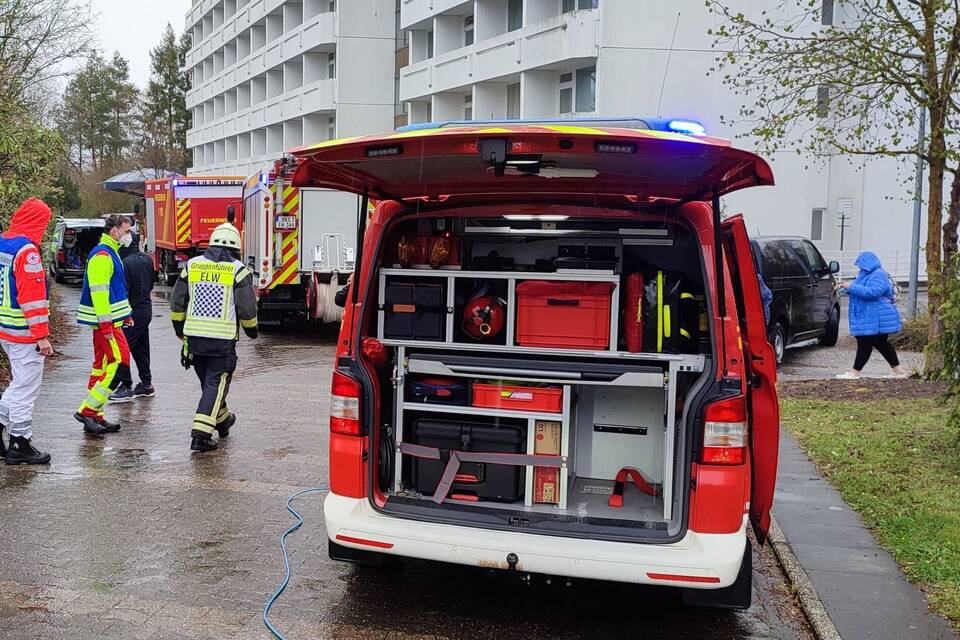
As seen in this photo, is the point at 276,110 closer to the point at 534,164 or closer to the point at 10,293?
the point at 10,293

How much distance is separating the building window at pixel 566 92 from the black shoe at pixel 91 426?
22.1 meters

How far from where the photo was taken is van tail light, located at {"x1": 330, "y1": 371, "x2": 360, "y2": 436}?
461 centimetres

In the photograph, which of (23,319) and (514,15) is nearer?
(23,319)

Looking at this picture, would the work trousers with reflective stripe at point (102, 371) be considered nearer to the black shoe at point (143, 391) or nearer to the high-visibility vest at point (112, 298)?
the high-visibility vest at point (112, 298)

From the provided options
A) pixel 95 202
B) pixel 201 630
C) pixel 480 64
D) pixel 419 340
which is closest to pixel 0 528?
pixel 201 630

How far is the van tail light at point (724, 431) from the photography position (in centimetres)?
416

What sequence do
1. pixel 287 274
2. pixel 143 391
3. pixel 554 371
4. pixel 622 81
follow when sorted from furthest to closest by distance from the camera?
1. pixel 622 81
2. pixel 287 274
3. pixel 143 391
4. pixel 554 371

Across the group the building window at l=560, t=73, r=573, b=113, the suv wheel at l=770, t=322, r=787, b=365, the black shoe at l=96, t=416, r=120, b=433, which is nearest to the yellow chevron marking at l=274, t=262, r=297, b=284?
the black shoe at l=96, t=416, r=120, b=433

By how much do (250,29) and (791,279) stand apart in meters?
44.1

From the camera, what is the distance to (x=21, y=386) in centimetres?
703

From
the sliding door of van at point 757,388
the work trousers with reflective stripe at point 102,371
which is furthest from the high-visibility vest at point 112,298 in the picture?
the sliding door of van at point 757,388

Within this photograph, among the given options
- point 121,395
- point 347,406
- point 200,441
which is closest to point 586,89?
point 121,395

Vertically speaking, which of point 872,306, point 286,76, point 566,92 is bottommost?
point 872,306

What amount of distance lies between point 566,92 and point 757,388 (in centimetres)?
2513
